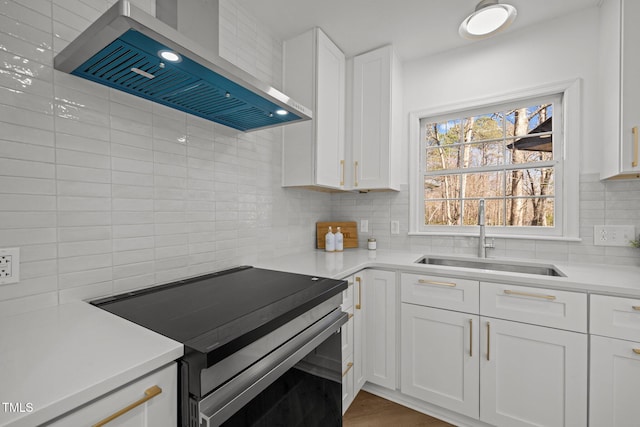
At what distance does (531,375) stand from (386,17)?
7.50 ft

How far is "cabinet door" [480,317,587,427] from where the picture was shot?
4.47 feet

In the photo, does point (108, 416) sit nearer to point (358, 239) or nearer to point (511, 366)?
point (511, 366)

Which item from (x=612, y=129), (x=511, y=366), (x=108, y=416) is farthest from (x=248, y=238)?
(x=612, y=129)

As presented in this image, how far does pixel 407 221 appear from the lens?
2379 mm

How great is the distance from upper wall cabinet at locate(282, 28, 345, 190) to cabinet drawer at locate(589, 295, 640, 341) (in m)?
1.62

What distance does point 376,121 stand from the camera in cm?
222

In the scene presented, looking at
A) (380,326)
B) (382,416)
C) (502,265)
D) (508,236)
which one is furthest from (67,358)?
(508,236)

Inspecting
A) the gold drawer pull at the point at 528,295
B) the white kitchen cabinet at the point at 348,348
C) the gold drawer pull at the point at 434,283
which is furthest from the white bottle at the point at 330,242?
the gold drawer pull at the point at 528,295

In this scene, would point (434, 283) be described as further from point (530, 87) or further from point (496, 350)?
point (530, 87)

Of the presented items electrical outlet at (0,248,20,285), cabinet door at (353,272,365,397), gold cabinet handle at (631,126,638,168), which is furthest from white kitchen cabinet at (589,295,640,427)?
electrical outlet at (0,248,20,285)

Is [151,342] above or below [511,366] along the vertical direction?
above

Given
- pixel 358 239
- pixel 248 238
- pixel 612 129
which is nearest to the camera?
pixel 612 129

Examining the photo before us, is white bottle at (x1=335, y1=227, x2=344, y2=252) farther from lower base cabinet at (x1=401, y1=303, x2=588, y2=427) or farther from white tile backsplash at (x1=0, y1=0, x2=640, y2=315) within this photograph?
lower base cabinet at (x1=401, y1=303, x2=588, y2=427)

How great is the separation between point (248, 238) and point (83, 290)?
871 mm
